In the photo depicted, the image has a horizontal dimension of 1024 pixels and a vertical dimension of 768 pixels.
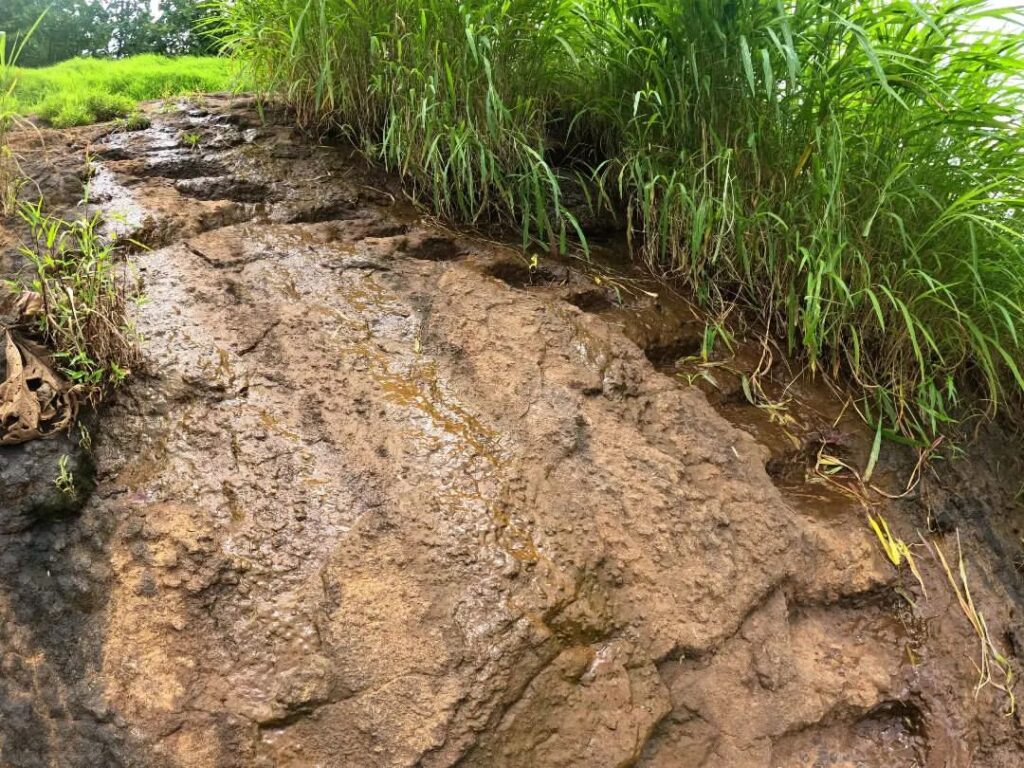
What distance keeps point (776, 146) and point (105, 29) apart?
4882 millimetres

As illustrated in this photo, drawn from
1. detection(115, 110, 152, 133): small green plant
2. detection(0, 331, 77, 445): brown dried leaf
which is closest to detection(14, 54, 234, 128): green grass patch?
detection(115, 110, 152, 133): small green plant

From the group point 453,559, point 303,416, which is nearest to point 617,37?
point 303,416

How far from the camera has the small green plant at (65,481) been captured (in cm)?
154

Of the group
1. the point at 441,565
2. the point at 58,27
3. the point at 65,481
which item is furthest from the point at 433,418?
the point at 58,27

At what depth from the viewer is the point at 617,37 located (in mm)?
2457

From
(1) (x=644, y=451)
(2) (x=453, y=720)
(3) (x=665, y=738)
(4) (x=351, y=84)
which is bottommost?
(3) (x=665, y=738)

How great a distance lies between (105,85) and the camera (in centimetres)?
333

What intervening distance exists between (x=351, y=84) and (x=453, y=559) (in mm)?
1881

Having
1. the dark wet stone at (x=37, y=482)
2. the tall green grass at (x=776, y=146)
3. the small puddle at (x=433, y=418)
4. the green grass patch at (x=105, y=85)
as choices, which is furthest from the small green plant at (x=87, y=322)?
the green grass patch at (x=105, y=85)

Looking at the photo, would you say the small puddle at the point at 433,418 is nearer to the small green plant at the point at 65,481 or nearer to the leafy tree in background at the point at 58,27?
the small green plant at the point at 65,481

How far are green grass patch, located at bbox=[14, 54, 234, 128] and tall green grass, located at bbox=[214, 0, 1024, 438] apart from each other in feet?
3.06

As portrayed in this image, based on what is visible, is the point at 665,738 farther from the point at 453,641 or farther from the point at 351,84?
the point at 351,84

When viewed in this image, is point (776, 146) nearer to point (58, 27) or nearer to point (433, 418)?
point (433, 418)

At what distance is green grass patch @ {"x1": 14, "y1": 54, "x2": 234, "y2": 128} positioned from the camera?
2.89m
